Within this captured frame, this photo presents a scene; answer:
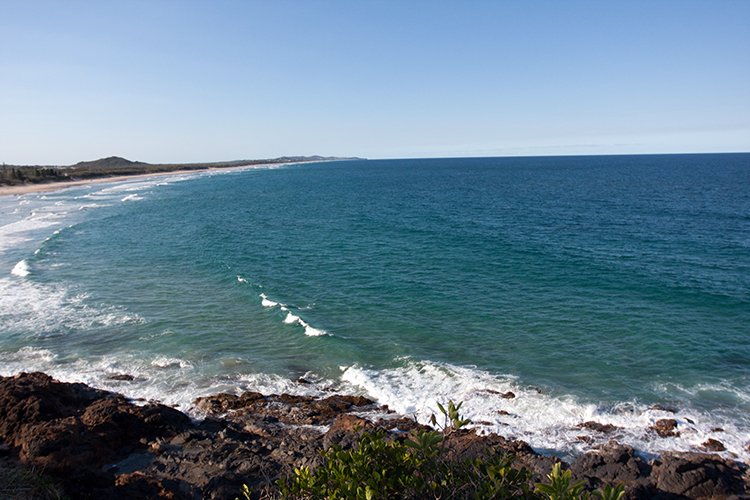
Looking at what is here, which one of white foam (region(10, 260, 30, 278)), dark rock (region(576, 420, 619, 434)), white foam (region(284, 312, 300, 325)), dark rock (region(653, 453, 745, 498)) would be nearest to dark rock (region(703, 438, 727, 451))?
dark rock (region(653, 453, 745, 498))

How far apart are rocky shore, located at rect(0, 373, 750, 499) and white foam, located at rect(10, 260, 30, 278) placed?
67.2 feet

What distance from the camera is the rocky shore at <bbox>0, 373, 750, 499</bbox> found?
1164 centimetres

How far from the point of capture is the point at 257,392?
58.1 ft

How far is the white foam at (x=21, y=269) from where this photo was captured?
32.9m

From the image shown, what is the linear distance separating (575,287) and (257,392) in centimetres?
1956

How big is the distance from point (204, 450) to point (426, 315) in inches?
548

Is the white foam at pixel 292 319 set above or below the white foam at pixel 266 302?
below

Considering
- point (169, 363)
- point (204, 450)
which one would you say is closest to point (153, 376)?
point (169, 363)

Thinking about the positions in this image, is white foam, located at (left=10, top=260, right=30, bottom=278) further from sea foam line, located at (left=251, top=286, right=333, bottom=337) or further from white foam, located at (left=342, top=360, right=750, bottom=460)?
white foam, located at (left=342, top=360, right=750, bottom=460)

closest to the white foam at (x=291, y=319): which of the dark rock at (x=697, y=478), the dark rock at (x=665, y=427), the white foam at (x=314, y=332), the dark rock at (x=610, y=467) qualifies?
the white foam at (x=314, y=332)

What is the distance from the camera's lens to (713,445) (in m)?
14.3

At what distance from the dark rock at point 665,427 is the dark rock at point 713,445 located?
0.75m

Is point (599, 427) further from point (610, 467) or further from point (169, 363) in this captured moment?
point (169, 363)

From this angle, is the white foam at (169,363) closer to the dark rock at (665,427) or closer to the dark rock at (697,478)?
the dark rock at (697,478)
